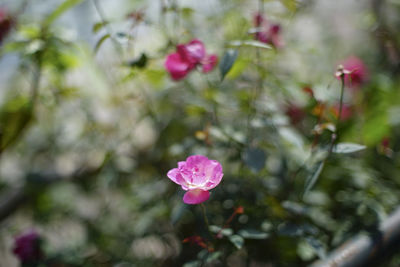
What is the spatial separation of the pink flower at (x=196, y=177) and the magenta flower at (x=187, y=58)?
0.81 feet

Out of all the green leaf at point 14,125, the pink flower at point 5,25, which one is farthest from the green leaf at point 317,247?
the pink flower at point 5,25

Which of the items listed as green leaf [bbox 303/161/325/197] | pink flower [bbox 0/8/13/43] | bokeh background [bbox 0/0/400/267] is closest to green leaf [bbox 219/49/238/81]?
bokeh background [bbox 0/0/400/267]

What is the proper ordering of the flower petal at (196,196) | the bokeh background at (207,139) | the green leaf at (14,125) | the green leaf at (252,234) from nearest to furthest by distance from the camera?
the flower petal at (196,196) < the green leaf at (252,234) < the bokeh background at (207,139) < the green leaf at (14,125)

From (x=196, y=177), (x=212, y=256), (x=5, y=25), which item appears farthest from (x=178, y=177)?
(x=5, y=25)

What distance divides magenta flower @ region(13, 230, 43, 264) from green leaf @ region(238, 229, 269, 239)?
52 cm

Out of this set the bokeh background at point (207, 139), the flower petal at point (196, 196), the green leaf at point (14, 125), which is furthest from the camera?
the green leaf at point (14, 125)

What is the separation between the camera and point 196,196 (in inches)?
18.1

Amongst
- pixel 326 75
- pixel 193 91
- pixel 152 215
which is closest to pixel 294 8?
pixel 193 91

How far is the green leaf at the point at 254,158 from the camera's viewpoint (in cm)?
65

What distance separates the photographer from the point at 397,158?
A: 89cm

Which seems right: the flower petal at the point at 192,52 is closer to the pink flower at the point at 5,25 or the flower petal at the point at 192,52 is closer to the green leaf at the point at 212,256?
the green leaf at the point at 212,256

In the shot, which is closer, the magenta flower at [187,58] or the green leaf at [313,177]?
the green leaf at [313,177]

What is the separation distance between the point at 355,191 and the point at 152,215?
0.55 meters

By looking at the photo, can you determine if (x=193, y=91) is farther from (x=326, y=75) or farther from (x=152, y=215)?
(x=326, y=75)
